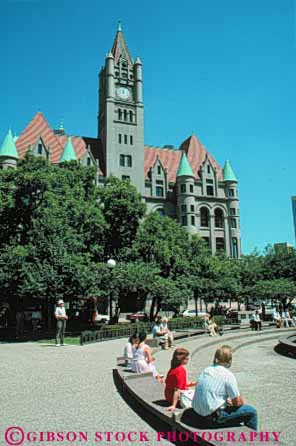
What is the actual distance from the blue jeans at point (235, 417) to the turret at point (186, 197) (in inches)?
2221

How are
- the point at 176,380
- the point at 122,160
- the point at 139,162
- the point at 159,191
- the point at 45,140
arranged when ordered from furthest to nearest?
the point at 159,191 < the point at 139,162 < the point at 122,160 < the point at 45,140 < the point at 176,380

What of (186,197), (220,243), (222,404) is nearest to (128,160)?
(186,197)

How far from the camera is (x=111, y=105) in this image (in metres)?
62.0

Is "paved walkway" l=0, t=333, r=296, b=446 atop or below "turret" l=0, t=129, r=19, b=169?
below

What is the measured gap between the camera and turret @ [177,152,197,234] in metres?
62.5

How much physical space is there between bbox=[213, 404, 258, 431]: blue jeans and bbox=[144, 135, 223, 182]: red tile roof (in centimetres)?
6114

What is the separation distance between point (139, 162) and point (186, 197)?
903cm

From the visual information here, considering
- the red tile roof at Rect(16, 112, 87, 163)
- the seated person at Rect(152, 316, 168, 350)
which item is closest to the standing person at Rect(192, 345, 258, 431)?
the seated person at Rect(152, 316, 168, 350)

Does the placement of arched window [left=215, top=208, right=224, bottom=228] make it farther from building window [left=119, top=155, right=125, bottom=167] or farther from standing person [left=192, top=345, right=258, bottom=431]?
standing person [left=192, top=345, right=258, bottom=431]

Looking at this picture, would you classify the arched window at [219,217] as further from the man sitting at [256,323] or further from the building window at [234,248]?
the man sitting at [256,323]

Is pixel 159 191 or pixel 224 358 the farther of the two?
pixel 159 191

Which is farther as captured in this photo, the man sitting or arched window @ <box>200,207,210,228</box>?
arched window @ <box>200,207,210,228</box>

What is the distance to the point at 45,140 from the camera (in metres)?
59.3

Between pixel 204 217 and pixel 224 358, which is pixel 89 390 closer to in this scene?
pixel 224 358
